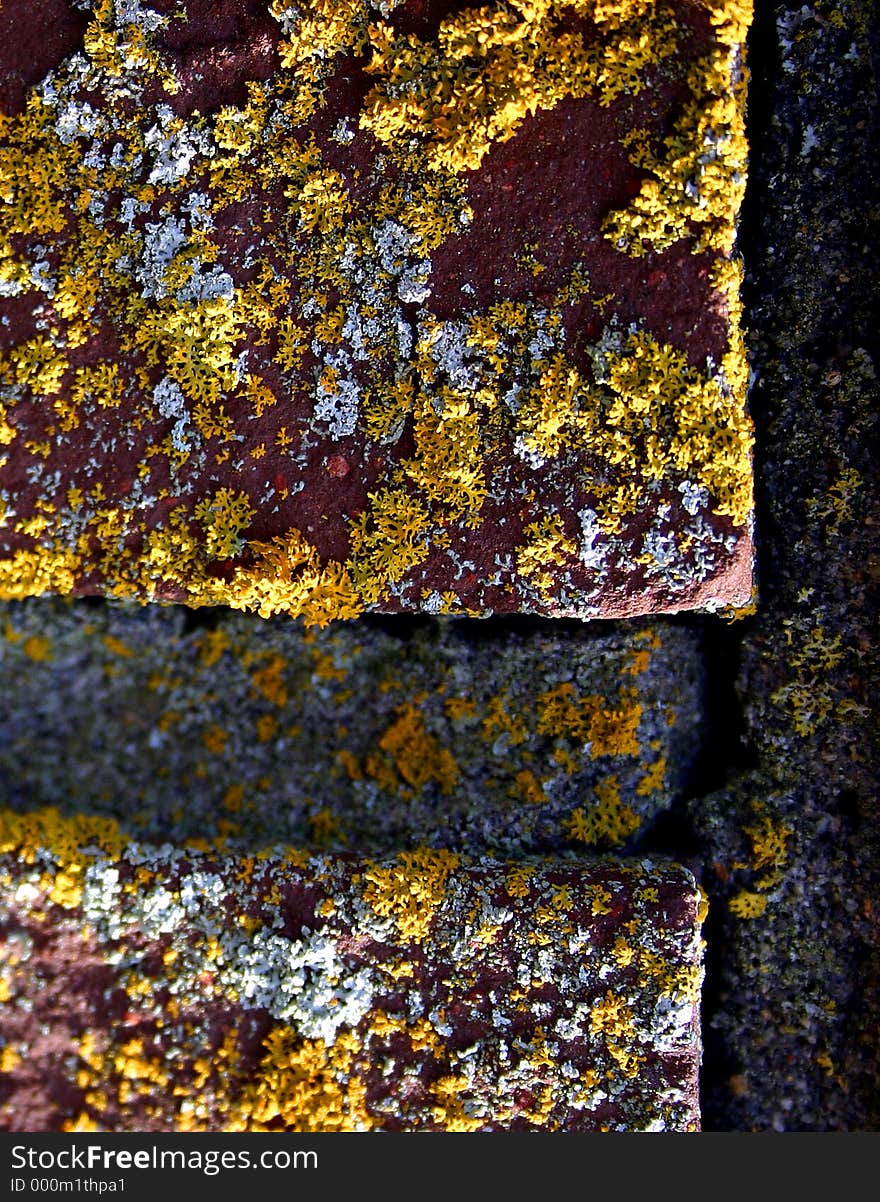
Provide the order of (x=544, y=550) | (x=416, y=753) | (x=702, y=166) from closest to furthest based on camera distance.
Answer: (x=702, y=166)
(x=544, y=550)
(x=416, y=753)

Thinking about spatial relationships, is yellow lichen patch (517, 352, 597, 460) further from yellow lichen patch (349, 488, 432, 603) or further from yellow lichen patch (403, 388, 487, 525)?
yellow lichen patch (349, 488, 432, 603)

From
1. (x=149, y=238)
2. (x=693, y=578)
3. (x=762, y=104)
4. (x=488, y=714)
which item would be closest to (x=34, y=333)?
(x=149, y=238)

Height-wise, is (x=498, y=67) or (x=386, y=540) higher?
(x=498, y=67)

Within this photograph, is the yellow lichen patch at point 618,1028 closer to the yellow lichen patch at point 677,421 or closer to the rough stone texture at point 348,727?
the rough stone texture at point 348,727

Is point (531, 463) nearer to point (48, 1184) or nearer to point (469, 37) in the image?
point (469, 37)

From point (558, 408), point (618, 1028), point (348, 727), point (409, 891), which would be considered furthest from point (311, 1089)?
point (558, 408)

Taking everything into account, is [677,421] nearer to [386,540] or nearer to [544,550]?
[544,550]

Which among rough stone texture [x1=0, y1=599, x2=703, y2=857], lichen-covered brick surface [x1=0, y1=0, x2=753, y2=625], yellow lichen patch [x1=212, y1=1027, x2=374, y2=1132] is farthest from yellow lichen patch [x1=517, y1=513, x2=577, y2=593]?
yellow lichen patch [x1=212, y1=1027, x2=374, y2=1132]

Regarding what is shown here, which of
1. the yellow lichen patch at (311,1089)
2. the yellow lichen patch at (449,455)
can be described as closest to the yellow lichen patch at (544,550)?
the yellow lichen patch at (449,455)
